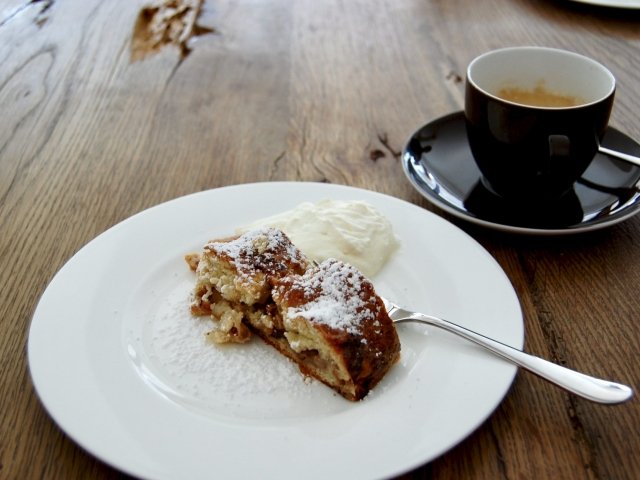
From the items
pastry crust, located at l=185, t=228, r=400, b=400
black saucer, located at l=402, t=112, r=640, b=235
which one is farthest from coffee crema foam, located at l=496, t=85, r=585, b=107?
pastry crust, located at l=185, t=228, r=400, b=400

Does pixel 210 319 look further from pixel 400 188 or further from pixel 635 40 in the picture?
pixel 635 40

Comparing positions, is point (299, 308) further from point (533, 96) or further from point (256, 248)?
point (533, 96)

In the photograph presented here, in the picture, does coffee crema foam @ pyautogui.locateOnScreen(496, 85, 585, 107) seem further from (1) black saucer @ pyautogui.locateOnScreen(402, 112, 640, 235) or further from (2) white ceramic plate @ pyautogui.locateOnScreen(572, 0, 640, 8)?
(2) white ceramic plate @ pyautogui.locateOnScreen(572, 0, 640, 8)

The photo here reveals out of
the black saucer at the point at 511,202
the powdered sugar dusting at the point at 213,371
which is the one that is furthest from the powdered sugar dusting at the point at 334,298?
the black saucer at the point at 511,202

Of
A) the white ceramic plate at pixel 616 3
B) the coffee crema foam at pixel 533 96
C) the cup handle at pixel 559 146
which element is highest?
the cup handle at pixel 559 146

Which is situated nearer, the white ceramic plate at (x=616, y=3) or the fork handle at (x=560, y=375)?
the fork handle at (x=560, y=375)

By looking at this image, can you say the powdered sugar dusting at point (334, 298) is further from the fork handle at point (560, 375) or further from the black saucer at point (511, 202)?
the black saucer at point (511, 202)

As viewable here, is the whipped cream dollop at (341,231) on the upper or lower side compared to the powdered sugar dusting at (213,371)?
lower
